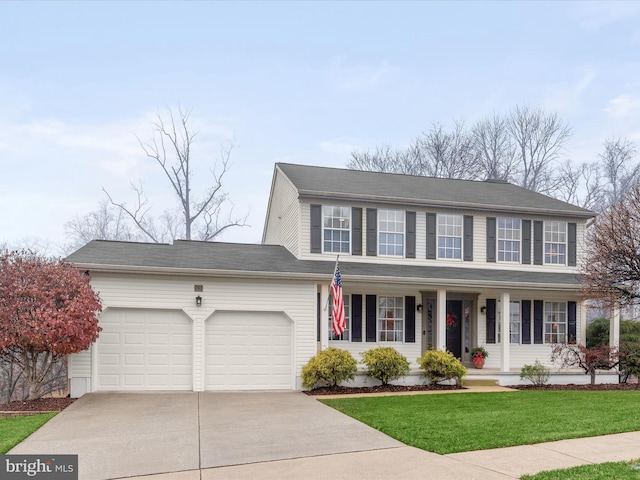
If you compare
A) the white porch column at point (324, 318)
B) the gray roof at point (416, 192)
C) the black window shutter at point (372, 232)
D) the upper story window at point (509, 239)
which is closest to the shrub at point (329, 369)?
the white porch column at point (324, 318)

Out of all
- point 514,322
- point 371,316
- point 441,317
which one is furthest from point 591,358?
point 371,316

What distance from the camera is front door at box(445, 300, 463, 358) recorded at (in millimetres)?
16562

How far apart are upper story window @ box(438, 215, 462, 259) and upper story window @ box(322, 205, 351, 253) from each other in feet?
9.79

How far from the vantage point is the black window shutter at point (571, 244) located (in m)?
17.4

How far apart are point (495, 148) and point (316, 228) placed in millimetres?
24065

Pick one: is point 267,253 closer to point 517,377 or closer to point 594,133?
point 517,377

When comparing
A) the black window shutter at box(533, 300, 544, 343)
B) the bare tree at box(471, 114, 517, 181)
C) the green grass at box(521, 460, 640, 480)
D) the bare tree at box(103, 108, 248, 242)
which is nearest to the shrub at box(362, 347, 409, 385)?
the black window shutter at box(533, 300, 544, 343)

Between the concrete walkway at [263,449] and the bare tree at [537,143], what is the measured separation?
95.7 ft

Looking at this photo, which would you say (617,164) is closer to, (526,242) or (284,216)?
(526,242)

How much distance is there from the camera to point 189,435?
8078mm

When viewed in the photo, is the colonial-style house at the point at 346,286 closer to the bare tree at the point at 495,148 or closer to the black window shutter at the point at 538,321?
the black window shutter at the point at 538,321

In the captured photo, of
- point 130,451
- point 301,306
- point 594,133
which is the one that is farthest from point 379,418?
point 594,133

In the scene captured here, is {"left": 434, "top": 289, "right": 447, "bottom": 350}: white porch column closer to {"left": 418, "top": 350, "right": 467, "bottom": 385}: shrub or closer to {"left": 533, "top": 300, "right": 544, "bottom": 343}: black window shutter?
{"left": 418, "top": 350, "right": 467, "bottom": 385}: shrub

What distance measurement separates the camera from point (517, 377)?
1509 centimetres
